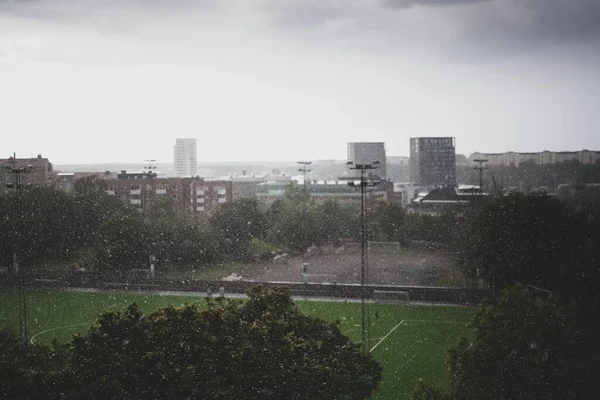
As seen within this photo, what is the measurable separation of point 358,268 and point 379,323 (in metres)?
3.83

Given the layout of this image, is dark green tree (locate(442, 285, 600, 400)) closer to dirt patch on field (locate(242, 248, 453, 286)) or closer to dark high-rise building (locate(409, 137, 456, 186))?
dirt patch on field (locate(242, 248, 453, 286))

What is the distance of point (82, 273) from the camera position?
1098cm

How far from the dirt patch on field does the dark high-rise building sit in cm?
747

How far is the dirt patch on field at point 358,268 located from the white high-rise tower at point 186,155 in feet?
66.0

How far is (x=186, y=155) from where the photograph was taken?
3347 cm

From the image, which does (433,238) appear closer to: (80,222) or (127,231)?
(127,231)

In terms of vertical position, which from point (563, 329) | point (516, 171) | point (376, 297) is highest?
point (516, 171)

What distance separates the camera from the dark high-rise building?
20.6 metres

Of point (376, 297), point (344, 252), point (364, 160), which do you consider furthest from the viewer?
point (364, 160)

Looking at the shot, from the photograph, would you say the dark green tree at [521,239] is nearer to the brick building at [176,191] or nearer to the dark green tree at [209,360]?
the dark green tree at [209,360]

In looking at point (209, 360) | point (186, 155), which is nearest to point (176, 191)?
point (209, 360)

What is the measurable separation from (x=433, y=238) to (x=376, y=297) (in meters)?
5.09

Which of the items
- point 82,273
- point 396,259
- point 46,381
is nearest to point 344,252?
point 396,259

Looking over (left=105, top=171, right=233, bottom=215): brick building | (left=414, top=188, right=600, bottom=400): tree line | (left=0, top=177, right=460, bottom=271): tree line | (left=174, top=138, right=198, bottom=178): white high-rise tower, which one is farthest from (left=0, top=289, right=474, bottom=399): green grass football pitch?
(left=174, top=138, right=198, bottom=178): white high-rise tower
